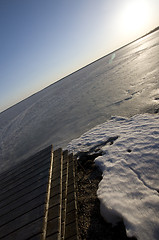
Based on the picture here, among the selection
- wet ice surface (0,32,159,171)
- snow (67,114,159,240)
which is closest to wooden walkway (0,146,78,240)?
snow (67,114,159,240)

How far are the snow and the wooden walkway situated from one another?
3.34 feet

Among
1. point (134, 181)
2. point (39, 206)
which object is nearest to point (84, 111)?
point (134, 181)

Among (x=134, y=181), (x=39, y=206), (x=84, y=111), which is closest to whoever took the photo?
(x=39, y=206)

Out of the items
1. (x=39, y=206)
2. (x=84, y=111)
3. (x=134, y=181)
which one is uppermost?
(x=39, y=206)

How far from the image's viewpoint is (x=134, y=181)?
4.27 meters

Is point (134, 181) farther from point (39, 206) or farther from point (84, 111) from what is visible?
point (84, 111)

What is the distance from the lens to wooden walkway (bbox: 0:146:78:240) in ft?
8.04

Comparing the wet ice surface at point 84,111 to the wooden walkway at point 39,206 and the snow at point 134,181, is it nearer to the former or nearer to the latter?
the snow at point 134,181

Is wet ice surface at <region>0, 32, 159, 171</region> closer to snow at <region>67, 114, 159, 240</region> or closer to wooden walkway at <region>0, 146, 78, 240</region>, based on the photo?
snow at <region>67, 114, 159, 240</region>

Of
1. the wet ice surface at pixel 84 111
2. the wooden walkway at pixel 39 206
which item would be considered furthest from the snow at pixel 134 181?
the wet ice surface at pixel 84 111

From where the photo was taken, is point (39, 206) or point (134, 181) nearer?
point (39, 206)

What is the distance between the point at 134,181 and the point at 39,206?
282 centimetres

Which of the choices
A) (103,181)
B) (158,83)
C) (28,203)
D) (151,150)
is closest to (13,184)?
(28,203)

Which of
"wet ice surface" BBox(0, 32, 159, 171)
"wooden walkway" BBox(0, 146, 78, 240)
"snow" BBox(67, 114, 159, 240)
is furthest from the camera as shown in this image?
"wet ice surface" BBox(0, 32, 159, 171)
